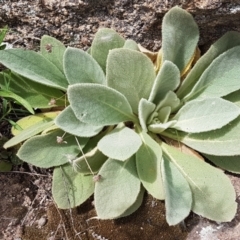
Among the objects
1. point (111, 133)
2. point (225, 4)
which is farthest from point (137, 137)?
point (225, 4)

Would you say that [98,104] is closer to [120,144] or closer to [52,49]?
[120,144]

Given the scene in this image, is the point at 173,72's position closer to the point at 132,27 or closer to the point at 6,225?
the point at 132,27

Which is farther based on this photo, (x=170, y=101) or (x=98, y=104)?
(x=170, y=101)

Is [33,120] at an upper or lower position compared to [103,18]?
lower

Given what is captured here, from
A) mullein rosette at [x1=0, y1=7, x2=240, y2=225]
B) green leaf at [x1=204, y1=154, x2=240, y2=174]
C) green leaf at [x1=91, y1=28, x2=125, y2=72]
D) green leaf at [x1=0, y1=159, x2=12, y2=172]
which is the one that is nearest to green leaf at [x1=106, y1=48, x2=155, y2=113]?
mullein rosette at [x1=0, y1=7, x2=240, y2=225]

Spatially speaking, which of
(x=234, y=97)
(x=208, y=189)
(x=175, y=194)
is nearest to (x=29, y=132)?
(x=175, y=194)

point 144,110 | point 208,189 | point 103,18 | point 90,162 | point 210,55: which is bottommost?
point 208,189

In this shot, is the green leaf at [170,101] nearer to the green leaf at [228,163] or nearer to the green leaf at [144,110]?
the green leaf at [144,110]

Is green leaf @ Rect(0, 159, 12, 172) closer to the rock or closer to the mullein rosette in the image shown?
the mullein rosette
